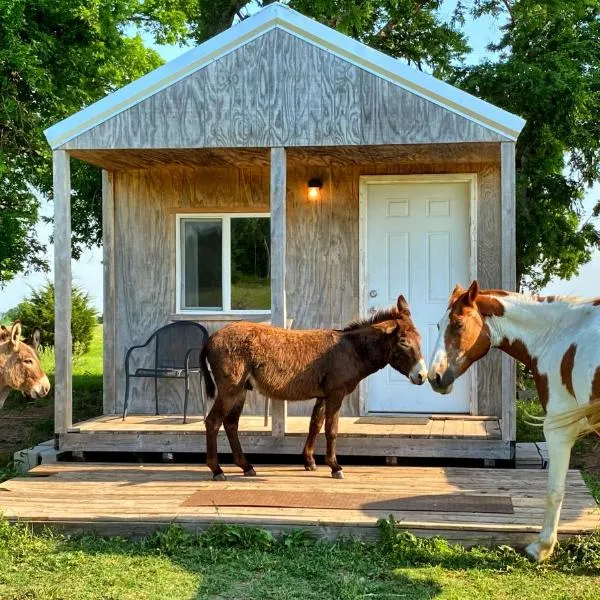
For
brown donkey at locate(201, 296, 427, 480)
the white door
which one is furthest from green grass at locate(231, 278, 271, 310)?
brown donkey at locate(201, 296, 427, 480)

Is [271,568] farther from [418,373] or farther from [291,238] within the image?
[291,238]

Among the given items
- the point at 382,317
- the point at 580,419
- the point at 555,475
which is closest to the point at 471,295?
the point at 580,419

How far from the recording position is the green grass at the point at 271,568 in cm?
425

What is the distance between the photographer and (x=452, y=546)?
489cm

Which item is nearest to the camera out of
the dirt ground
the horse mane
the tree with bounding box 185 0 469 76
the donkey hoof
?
the donkey hoof

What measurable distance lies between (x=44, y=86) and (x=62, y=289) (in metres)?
4.59

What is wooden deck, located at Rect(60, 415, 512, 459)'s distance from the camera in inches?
268

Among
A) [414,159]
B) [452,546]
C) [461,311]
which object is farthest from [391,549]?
[414,159]

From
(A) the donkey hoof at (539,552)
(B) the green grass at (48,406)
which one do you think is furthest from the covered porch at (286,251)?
(A) the donkey hoof at (539,552)

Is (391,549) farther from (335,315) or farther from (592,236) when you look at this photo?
(592,236)

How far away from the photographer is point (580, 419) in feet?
14.2

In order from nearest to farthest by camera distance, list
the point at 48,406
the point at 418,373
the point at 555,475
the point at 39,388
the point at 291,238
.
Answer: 1. the point at 555,475
2. the point at 39,388
3. the point at 418,373
4. the point at 291,238
5. the point at 48,406

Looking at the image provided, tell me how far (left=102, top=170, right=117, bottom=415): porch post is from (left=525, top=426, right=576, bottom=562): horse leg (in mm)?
5184

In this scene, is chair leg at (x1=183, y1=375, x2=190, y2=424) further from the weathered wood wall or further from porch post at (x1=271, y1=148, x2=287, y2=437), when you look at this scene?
porch post at (x1=271, y1=148, x2=287, y2=437)
